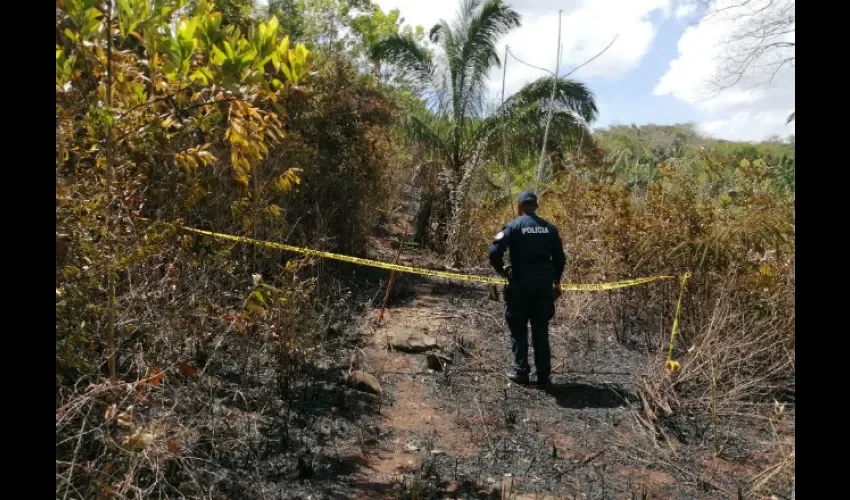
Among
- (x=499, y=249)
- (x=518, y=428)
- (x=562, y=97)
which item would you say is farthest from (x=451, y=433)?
(x=562, y=97)

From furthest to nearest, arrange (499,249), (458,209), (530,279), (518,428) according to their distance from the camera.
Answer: (458,209) → (499,249) → (530,279) → (518,428)

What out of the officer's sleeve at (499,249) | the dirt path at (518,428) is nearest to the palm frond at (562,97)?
the dirt path at (518,428)

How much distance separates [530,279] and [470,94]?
7.79 meters

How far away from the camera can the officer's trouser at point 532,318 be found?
634 centimetres

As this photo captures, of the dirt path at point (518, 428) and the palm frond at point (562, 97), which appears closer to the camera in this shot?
the dirt path at point (518, 428)

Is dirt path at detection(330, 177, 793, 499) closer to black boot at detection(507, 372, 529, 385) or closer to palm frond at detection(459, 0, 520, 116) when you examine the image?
black boot at detection(507, 372, 529, 385)

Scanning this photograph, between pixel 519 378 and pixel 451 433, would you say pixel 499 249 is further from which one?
pixel 451 433

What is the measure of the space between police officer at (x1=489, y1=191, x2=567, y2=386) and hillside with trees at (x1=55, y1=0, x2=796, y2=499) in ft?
1.17

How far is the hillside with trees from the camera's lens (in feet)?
11.4

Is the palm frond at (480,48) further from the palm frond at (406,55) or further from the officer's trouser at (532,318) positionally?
the officer's trouser at (532,318)

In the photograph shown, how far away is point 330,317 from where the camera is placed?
6.55 meters
